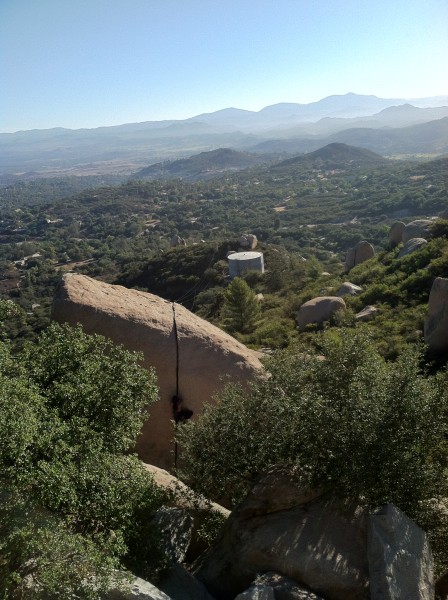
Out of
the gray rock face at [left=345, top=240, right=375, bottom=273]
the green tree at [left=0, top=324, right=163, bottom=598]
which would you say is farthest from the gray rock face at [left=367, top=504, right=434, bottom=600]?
the gray rock face at [left=345, top=240, right=375, bottom=273]

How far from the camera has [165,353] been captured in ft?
30.6

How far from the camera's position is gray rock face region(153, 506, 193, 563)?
6211 millimetres

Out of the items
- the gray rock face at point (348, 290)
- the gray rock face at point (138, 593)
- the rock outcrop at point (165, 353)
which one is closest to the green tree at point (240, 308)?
the gray rock face at point (348, 290)

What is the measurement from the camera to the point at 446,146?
198m

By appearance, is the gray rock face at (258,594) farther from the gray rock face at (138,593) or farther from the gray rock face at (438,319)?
the gray rock face at (438,319)

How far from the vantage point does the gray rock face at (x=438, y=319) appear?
12906mm

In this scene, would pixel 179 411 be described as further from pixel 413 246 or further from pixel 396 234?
pixel 396 234

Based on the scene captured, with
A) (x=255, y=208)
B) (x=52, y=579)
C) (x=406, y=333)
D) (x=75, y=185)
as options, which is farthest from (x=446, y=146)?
(x=52, y=579)

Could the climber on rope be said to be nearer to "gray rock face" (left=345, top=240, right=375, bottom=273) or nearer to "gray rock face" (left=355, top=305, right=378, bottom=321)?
"gray rock face" (left=355, top=305, right=378, bottom=321)

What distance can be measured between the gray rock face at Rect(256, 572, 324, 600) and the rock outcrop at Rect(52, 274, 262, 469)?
4.05 metres

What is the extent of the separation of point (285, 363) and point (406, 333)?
954cm

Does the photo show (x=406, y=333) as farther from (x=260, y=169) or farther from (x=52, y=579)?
(x=260, y=169)

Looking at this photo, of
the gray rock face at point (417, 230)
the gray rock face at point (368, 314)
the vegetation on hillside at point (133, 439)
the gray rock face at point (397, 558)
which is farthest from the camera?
the gray rock face at point (417, 230)

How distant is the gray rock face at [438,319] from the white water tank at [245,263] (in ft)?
75.0
